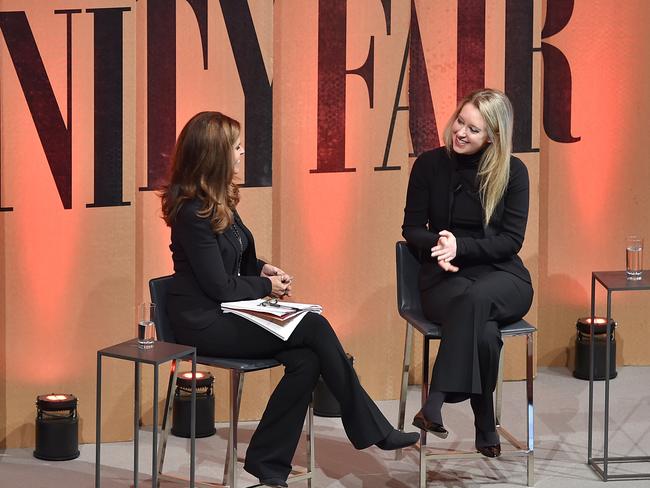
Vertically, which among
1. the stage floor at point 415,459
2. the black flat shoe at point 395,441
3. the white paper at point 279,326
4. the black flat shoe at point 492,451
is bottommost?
the stage floor at point 415,459

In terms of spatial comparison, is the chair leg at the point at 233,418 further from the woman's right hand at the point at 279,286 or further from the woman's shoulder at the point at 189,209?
the woman's shoulder at the point at 189,209

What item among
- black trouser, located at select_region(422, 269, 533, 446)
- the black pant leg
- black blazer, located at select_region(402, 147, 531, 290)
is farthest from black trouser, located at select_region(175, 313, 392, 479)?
black blazer, located at select_region(402, 147, 531, 290)

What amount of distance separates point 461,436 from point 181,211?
1624 millimetres

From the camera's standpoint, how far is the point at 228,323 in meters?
4.29

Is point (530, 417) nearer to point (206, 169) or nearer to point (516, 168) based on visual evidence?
point (516, 168)

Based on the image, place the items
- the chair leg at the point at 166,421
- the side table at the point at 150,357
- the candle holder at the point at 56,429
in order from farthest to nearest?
the candle holder at the point at 56,429 < the chair leg at the point at 166,421 < the side table at the point at 150,357

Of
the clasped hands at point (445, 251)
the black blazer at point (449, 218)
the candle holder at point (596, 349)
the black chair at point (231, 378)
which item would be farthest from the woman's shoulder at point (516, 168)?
the candle holder at point (596, 349)

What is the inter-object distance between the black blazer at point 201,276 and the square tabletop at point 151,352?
0.80 feet

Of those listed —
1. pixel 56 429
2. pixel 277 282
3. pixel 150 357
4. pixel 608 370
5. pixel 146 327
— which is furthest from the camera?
pixel 56 429

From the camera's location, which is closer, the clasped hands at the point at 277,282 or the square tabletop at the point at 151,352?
the square tabletop at the point at 151,352

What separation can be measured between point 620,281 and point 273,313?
1309 millimetres

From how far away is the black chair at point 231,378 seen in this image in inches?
164

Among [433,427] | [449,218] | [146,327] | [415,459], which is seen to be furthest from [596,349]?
[146,327]

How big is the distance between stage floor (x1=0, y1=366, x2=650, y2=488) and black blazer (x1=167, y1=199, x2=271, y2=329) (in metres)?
0.69
